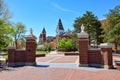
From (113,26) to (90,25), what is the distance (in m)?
11.7

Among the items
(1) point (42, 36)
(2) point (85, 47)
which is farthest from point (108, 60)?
(1) point (42, 36)

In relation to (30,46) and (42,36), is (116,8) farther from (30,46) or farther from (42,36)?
(42,36)

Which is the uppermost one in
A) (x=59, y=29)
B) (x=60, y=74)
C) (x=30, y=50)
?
(x=59, y=29)

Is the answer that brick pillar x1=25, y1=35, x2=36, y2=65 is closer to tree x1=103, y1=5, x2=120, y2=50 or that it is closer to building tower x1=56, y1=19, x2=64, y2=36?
tree x1=103, y1=5, x2=120, y2=50

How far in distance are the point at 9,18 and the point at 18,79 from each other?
13.2m

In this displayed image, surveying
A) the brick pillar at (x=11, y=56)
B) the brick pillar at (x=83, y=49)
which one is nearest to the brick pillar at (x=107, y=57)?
the brick pillar at (x=83, y=49)

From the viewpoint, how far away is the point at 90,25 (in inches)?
1993

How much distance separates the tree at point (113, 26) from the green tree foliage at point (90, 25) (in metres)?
9.46

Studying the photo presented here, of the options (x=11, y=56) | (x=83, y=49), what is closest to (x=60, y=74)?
(x=83, y=49)

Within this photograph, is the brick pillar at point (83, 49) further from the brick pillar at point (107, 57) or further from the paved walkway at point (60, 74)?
the paved walkway at point (60, 74)

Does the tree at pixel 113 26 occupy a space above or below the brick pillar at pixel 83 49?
above

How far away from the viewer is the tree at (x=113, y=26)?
37541 mm

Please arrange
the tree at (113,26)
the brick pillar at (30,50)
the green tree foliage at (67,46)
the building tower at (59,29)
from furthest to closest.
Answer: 1. the building tower at (59,29)
2. the green tree foliage at (67,46)
3. the tree at (113,26)
4. the brick pillar at (30,50)

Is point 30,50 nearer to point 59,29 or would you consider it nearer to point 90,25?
point 90,25
